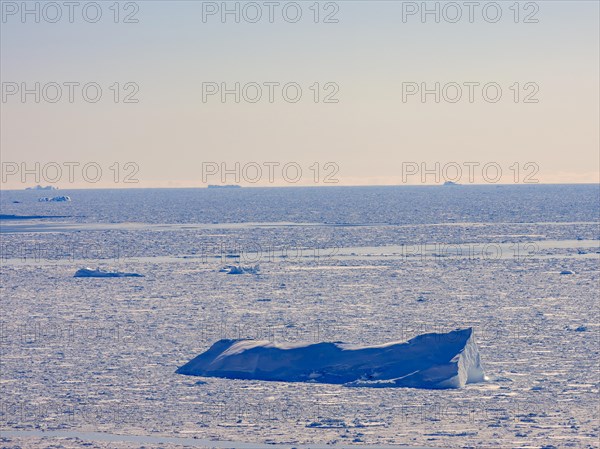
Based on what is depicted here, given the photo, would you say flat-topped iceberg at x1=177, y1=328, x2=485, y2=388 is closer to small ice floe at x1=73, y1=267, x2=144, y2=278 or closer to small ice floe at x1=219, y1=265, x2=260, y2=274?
small ice floe at x1=73, y1=267, x2=144, y2=278

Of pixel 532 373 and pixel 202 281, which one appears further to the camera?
pixel 202 281

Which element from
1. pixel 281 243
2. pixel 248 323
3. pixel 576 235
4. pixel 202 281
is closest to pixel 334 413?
pixel 248 323

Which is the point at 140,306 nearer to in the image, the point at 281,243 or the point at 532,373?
the point at 532,373

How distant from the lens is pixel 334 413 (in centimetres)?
1619

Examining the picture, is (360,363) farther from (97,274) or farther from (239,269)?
(97,274)

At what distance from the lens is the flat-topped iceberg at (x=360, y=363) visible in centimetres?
1816

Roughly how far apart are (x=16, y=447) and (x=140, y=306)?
1300 centimetres

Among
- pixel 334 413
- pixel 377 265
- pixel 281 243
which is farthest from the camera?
pixel 281 243

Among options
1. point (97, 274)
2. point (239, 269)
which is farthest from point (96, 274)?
point (239, 269)

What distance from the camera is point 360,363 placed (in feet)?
61.1

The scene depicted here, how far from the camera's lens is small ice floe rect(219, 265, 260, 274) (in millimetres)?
35938

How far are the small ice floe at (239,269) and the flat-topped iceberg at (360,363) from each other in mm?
16475

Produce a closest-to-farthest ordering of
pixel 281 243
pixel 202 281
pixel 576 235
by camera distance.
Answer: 1. pixel 202 281
2. pixel 281 243
3. pixel 576 235

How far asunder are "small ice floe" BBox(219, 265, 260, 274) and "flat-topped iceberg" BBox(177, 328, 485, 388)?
16.5 metres
